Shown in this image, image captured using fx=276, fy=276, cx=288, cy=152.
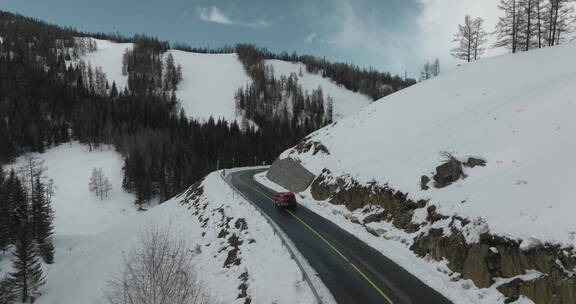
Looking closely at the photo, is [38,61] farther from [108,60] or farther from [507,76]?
[507,76]

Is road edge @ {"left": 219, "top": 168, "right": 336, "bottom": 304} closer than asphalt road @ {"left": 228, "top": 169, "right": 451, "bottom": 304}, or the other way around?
road edge @ {"left": 219, "top": 168, "right": 336, "bottom": 304}

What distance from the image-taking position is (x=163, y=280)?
1474 cm

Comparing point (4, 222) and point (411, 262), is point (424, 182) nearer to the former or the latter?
point (411, 262)

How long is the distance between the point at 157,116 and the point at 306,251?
12300 centimetres

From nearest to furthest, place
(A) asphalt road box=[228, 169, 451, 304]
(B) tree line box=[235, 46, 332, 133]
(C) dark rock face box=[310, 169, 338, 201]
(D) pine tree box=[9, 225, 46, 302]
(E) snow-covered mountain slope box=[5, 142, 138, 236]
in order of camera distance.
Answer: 1. (A) asphalt road box=[228, 169, 451, 304]
2. (C) dark rock face box=[310, 169, 338, 201]
3. (D) pine tree box=[9, 225, 46, 302]
4. (E) snow-covered mountain slope box=[5, 142, 138, 236]
5. (B) tree line box=[235, 46, 332, 133]

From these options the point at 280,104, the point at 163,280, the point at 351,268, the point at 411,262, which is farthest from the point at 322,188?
the point at 280,104

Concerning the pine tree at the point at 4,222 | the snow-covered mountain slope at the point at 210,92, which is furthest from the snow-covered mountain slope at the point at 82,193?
the snow-covered mountain slope at the point at 210,92

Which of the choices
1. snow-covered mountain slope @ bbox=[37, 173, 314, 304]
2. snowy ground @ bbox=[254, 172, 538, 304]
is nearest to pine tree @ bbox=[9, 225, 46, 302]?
snow-covered mountain slope @ bbox=[37, 173, 314, 304]

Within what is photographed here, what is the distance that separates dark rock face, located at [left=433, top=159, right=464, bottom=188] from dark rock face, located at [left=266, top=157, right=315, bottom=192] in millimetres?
17572

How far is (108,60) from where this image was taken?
642ft

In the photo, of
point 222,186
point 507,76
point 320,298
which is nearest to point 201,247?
point 320,298

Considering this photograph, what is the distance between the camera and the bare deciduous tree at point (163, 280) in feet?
41.2

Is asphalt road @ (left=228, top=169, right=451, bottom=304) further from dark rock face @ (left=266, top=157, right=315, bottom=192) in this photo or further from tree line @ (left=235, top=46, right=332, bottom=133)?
tree line @ (left=235, top=46, right=332, bottom=133)

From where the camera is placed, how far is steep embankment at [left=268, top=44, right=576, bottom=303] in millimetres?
10258
